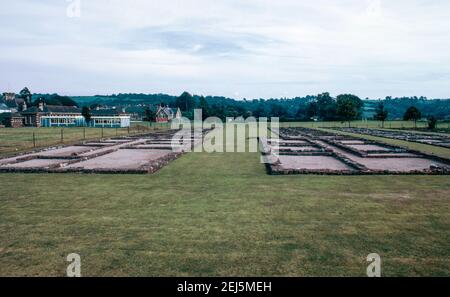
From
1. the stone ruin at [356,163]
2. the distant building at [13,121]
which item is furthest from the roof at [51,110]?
the stone ruin at [356,163]

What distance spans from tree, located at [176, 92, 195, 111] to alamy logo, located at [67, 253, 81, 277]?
438ft

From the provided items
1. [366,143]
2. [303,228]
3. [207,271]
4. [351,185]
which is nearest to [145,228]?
[207,271]

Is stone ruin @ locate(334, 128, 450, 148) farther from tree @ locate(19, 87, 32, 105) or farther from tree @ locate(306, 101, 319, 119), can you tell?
tree @ locate(19, 87, 32, 105)

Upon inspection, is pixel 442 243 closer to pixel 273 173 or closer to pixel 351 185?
pixel 351 185

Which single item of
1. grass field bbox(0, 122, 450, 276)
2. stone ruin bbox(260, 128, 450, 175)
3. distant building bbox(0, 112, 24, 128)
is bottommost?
grass field bbox(0, 122, 450, 276)

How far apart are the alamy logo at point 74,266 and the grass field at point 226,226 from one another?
3.6 inches

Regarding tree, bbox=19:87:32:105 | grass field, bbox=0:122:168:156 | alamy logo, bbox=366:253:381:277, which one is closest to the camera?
alamy logo, bbox=366:253:381:277

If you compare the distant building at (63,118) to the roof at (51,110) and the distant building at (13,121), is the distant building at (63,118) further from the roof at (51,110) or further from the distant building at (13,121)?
the distant building at (13,121)

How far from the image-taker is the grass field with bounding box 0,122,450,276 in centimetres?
559

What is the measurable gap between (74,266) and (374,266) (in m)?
4.57

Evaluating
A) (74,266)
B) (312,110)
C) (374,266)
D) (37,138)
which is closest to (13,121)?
(37,138)

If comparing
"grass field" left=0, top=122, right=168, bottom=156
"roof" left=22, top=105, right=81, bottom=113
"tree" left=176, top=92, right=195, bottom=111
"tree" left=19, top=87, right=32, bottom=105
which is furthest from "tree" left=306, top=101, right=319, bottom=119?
"tree" left=19, top=87, right=32, bottom=105
